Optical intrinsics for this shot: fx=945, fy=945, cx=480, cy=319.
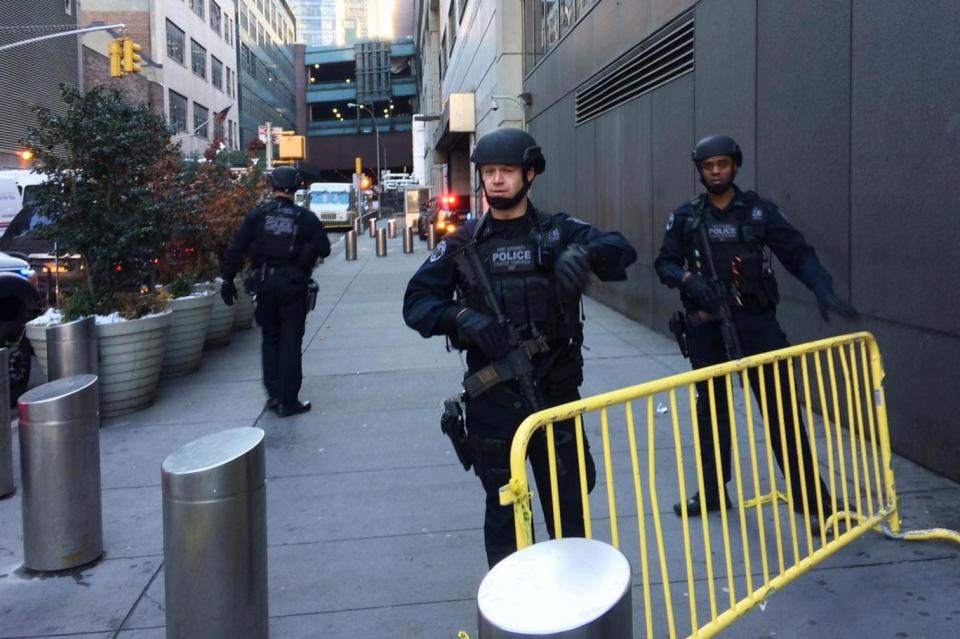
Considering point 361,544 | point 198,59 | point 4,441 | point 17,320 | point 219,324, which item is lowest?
point 361,544

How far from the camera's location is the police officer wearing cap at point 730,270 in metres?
4.62

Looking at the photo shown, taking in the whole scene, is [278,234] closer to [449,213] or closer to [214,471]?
[214,471]

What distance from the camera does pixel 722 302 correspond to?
15.2 ft

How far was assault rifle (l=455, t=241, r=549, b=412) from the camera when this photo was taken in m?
3.36

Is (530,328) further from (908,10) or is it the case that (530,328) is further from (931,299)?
(908,10)

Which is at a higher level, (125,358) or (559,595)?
(559,595)

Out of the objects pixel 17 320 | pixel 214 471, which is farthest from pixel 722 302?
pixel 17 320

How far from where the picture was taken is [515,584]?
78.4 inches

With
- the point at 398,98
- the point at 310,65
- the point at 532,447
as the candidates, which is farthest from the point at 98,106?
the point at 310,65

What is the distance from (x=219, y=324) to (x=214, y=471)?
808cm

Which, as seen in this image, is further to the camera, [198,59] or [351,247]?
[198,59]

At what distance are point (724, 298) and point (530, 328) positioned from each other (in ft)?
5.12

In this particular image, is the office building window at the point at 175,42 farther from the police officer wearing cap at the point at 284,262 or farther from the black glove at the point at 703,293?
the black glove at the point at 703,293

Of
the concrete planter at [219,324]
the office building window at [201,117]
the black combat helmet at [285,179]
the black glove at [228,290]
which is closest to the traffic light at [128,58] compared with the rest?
the concrete planter at [219,324]
